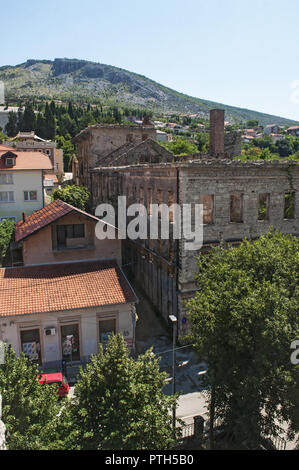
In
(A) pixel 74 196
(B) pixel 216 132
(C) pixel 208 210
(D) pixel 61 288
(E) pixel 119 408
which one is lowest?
(E) pixel 119 408

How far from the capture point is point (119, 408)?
36.9 ft

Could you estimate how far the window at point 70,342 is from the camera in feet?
67.3

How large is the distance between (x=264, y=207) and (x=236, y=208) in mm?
2627

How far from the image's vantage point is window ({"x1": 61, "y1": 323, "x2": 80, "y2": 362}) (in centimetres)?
2052

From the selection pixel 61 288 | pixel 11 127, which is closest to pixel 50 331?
pixel 61 288

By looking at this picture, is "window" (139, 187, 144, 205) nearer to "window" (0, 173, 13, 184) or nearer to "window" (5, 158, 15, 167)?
"window" (0, 173, 13, 184)

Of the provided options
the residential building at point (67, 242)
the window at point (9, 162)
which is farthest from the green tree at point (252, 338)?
the window at point (9, 162)

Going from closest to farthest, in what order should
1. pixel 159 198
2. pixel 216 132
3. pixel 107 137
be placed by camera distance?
pixel 159 198, pixel 216 132, pixel 107 137

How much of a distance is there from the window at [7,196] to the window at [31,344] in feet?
67.0

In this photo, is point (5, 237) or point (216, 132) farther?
point (216, 132)

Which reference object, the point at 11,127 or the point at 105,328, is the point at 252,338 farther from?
the point at 11,127

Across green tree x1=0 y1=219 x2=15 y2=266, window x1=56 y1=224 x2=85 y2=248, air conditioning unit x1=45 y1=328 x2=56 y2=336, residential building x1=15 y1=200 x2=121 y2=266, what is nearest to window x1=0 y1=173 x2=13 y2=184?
green tree x1=0 y1=219 x2=15 y2=266
